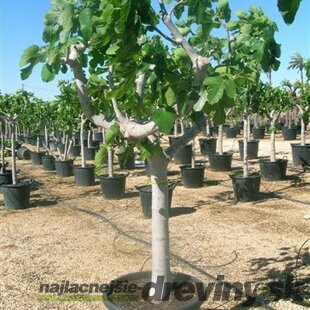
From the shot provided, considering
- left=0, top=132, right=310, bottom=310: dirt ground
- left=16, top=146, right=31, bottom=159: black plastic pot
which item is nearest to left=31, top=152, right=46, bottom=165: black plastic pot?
left=16, top=146, right=31, bottom=159: black plastic pot

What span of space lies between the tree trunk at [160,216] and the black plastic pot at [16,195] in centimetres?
515

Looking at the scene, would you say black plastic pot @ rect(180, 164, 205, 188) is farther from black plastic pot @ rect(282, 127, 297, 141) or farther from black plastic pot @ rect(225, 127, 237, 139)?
black plastic pot @ rect(225, 127, 237, 139)

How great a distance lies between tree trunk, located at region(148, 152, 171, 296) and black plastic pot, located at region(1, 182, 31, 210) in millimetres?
5155

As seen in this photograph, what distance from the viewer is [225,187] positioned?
9141mm

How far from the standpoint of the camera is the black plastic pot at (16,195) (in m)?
7.68

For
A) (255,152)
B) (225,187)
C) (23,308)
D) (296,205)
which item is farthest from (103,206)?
(255,152)

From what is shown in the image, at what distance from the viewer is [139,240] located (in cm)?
557

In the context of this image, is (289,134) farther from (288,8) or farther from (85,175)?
(288,8)

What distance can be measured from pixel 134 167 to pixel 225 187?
4.50m

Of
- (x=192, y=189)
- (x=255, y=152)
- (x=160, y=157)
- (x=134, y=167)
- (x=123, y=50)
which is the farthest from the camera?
(x=255, y=152)

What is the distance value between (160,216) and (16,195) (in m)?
5.29

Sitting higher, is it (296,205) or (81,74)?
(81,74)

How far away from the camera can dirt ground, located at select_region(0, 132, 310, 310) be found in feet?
14.1

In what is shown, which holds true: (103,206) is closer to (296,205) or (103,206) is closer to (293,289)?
(296,205)
